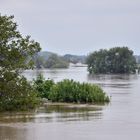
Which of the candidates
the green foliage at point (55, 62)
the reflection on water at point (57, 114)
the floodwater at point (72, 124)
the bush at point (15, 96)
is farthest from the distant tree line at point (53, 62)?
the floodwater at point (72, 124)

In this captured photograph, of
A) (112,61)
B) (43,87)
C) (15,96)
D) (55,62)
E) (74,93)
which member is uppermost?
(55,62)

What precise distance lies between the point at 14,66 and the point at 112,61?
308 feet

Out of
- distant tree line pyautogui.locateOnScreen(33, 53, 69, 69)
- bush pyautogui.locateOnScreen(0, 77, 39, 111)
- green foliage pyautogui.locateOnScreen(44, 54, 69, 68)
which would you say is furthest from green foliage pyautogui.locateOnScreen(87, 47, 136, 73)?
bush pyautogui.locateOnScreen(0, 77, 39, 111)

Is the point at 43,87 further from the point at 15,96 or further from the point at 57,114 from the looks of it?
the point at 57,114

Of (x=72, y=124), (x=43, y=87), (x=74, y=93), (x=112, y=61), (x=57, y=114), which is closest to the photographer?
(x=72, y=124)

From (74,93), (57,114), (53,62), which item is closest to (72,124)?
(57,114)

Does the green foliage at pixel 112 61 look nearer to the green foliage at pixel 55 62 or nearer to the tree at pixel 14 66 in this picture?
the green foliage at pixel 55 62

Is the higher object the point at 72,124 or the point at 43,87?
the point at 43,87

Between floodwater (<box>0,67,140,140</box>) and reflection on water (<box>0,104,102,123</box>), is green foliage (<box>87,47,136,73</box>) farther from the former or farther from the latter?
floodwater (<box>0,67,140,140</box>)

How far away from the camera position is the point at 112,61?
120 m

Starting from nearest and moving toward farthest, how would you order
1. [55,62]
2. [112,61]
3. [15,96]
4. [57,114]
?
[57,114] → [15,96] → [112,61] → [55,62]

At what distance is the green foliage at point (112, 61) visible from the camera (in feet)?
383

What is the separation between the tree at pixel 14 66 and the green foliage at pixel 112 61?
8951 centimetres

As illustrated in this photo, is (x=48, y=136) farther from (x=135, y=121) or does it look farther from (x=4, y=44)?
(x=4, y=44)
